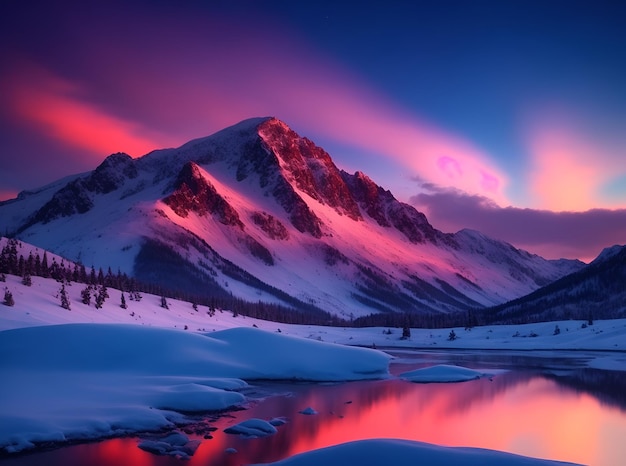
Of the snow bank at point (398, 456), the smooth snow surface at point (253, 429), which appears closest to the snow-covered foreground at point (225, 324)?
the smooth snow surface at point (253, 429)

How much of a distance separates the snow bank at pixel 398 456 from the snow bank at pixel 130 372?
40.0 ft

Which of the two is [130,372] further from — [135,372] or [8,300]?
[8,300]

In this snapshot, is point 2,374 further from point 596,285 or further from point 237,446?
point 596,285

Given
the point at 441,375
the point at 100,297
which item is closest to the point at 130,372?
the point at 441,375

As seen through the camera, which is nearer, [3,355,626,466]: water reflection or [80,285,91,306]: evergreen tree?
[3,355,626,466]: water reflection

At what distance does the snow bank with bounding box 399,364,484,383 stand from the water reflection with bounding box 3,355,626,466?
194 cm

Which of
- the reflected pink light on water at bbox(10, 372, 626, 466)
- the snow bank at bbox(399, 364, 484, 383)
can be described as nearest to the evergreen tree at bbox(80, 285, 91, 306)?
the reflected pink light on water at bbox(10, 372, 626, 466)

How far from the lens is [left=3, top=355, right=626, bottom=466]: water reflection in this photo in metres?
24.8

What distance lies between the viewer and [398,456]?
19.2 meters

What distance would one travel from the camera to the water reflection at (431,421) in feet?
81.3

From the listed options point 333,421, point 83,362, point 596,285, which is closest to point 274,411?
point 333,421

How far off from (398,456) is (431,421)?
16096mm

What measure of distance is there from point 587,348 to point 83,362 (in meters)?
92.1

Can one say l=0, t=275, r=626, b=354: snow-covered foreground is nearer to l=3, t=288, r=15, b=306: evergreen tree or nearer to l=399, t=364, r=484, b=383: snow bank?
l=3, t=288, r=15, b=306: evergreen tree
